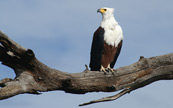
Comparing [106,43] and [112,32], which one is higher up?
[112,32]

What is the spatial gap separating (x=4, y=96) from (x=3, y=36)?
87 cm

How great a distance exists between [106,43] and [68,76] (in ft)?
5.61

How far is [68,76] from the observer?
213 inches

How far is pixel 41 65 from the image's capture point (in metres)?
5.04

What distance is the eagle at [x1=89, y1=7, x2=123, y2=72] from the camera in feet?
22.4

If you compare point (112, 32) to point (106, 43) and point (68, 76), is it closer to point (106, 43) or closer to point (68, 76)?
point (106, 43)

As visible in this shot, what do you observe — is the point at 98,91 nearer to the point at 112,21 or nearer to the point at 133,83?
the point at 133,83

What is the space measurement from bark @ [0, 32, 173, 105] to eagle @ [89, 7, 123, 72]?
3.27 feet

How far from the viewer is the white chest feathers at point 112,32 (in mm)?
6820

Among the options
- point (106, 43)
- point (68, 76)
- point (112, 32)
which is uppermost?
point (112, 32)

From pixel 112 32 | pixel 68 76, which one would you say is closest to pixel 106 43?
pixel 112 32

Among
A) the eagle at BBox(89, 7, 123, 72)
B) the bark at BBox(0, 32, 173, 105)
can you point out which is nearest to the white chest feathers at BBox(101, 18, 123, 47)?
the eagle at BBox(89, 7, 123, 72)

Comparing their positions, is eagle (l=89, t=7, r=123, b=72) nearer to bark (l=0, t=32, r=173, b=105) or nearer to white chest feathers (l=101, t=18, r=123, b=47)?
white chest feathers (l=101, t=18, r=123, b=47)

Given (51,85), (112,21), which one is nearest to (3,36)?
(51,85)
